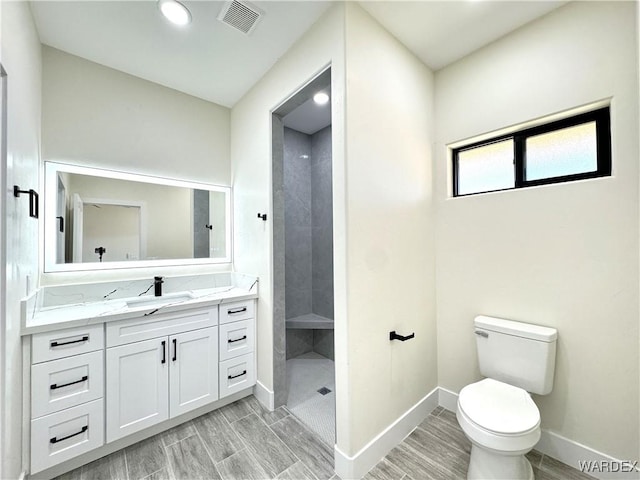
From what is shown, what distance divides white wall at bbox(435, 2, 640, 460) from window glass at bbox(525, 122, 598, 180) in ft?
0.49

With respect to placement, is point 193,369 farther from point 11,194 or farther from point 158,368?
point 11,194

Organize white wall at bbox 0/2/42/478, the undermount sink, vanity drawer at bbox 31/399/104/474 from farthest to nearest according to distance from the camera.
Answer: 1. the undermount sink
2. vanity drawer at bbox 31/399/104/474
3. white wall at bbox 0/2/42/478

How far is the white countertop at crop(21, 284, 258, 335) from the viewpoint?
1.42 m

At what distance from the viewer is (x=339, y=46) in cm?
151

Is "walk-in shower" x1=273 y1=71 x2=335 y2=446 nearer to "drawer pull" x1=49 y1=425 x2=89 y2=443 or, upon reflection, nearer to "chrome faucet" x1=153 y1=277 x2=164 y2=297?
"chrome faucet" x1=153 y1=277 x2=164 y2=297

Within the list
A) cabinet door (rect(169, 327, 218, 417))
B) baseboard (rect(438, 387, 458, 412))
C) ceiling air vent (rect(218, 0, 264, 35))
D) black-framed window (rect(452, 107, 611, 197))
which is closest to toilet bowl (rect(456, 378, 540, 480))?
baseboard (rect(438, 387, 458, 412))

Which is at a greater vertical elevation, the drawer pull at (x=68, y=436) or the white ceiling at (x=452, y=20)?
the white ceiling at (x=452, y=20)

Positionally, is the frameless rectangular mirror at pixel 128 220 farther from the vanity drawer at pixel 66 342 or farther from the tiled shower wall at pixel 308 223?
the tiled shower wall at pixel 308 223

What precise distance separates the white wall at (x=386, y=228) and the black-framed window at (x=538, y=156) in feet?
1.01

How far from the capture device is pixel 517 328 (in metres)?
1.65

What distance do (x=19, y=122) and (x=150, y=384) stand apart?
Answer: 5.34 feet

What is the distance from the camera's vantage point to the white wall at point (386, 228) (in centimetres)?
151

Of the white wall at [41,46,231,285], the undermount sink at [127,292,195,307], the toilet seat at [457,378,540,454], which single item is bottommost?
the toilet seat at [457,378,540,454]

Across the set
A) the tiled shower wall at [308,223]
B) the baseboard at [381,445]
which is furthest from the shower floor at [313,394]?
the tiled shower wall at [308,223]
